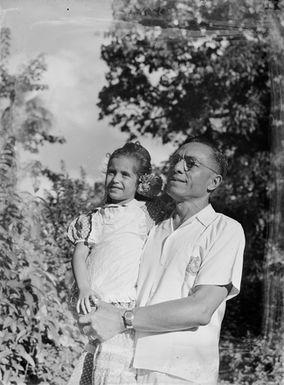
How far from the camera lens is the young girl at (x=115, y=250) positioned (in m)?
1.64

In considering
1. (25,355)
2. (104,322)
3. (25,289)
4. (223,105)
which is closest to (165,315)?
(104,322)

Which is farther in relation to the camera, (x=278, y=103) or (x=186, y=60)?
(x=186, y=60)

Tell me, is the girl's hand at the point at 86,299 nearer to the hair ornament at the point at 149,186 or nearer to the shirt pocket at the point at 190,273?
the shirt pocket at the point at 190,273

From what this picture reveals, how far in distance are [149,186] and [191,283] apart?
1.20ft

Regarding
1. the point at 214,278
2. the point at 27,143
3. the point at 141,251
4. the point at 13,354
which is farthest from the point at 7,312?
the point at 214,278

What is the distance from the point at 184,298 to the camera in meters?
1.53

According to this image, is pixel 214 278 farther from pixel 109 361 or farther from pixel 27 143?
pixel 27 143

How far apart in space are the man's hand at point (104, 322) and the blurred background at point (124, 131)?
1.61 m

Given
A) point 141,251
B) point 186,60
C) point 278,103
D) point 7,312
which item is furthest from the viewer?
point 186,60

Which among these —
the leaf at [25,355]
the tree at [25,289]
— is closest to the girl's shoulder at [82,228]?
the tree at [25,289]

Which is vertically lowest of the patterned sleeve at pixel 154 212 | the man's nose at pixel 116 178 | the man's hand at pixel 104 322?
the man's hand at pixel 104 322

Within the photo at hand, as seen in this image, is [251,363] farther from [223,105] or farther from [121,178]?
[121,178]

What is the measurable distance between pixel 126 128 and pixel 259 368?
2054mm

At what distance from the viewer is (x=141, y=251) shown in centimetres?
172
